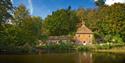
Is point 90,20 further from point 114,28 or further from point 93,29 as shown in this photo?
point 114,28

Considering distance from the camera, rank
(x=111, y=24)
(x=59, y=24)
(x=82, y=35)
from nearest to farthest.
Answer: (x=111, y=24)
(x=82, y=35)
(x=59, y=24)

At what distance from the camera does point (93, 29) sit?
3504 inches

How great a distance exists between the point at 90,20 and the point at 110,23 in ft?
57.1

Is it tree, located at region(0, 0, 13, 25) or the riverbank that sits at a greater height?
tree, located at region(0, 0, 13, 25)

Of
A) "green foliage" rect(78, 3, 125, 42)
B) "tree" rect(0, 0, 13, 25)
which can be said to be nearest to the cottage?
"green foliage" rect(78, 3, 125, 42)

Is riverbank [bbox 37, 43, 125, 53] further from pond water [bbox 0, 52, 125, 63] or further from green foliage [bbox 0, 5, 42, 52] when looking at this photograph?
pond water [bbox 0, 52, 125, 63]

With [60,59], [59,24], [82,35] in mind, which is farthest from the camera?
[59,24]

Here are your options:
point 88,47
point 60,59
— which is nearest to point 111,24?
point 88,47

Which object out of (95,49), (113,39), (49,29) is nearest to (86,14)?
(49,29)

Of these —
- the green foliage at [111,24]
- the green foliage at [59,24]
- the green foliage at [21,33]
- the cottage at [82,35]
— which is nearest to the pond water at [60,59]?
the green foliage at [21,33]

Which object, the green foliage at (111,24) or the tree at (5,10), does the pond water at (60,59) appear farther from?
the green foliage at (111,24)

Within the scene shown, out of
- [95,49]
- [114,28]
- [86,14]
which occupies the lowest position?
[95,49]

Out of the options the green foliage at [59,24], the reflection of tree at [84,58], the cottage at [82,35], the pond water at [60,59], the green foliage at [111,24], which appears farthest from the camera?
the green foliage at [59,24]

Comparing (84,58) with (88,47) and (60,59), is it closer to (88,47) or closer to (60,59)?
(60,59)
